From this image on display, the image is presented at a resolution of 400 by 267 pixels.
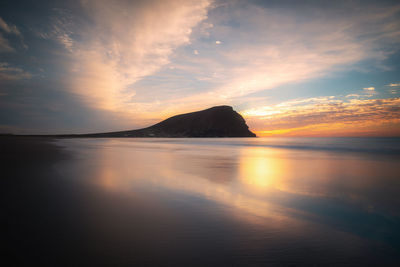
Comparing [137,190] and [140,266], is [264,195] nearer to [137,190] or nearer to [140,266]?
[137,190]

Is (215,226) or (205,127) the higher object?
(205,127)

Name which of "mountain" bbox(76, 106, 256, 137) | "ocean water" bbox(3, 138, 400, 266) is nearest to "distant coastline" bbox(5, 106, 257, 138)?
"mountain" bbox(76, 106, 256, 137)

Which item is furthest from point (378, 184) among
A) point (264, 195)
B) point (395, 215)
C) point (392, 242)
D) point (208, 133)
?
point (208, 133)

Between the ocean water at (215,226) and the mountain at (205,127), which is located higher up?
the mountain at (205,127)

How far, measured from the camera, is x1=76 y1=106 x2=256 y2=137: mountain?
582ft

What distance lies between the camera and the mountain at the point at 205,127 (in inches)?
6978

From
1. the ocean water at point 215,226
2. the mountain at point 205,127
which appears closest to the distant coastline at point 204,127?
the mountain at point 205,127

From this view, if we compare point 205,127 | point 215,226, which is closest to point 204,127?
point 205,127

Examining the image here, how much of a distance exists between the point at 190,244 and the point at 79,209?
3.12 meters

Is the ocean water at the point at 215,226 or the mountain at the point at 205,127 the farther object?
the mountain at the point at 205,127

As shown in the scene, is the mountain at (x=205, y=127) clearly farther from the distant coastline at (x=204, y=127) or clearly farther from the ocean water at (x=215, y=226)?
the ocean water at (x=215, y=226)

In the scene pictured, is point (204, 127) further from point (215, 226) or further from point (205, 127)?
point (215, 226)

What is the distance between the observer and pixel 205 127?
17950 centimetres

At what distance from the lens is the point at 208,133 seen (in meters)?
175
